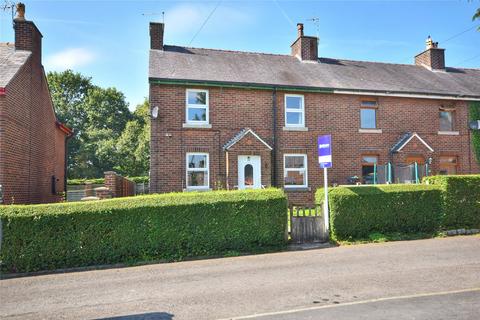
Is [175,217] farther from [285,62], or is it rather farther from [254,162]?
[285,62]

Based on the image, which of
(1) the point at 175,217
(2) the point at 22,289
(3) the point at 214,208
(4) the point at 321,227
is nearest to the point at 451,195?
(4) the point at 321,227

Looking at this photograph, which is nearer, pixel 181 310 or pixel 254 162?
pixel 181 310

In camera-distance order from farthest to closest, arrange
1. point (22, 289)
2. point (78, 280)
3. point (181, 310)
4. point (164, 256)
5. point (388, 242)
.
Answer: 1. point (388, 242)
2. point (164, 256)
3. point (78, 280)
4. point (22, 289)
5. point (181, 310)

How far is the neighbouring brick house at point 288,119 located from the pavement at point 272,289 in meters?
7.47

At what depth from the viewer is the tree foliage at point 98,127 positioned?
47312 millimetres

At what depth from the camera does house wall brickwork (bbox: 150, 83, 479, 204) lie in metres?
16.1

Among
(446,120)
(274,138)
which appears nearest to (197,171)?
(274,138)

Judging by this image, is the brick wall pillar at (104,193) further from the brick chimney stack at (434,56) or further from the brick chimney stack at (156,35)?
the brick chimney stack at (434,56)

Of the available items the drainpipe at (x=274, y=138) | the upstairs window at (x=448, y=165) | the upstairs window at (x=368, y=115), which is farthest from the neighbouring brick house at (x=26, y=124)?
the upstairs window at (x=448, y=165)

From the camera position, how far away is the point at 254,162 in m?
16.9

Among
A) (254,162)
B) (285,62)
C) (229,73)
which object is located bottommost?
(254,162)

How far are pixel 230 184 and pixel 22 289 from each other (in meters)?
9.96

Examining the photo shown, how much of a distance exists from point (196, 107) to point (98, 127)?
138 ft

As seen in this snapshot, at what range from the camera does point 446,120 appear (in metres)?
20.0
